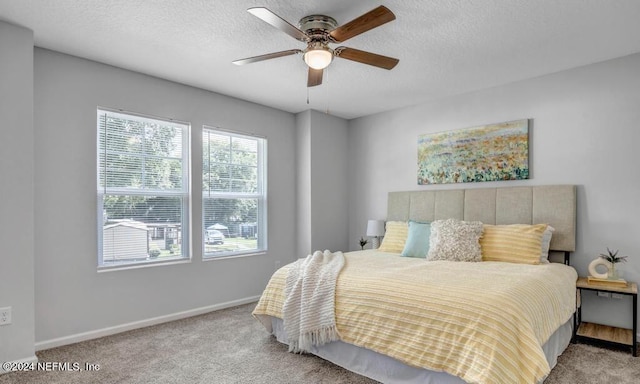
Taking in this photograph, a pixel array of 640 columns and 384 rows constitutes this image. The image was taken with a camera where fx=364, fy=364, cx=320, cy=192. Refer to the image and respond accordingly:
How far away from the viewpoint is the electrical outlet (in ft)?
8.68

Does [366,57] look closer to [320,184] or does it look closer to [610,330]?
[320,184]

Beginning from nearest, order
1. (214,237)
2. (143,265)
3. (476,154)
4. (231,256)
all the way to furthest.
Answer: (143,265)
(476,154)
(214,237)
(231,256)

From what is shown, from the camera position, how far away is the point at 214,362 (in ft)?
9.22

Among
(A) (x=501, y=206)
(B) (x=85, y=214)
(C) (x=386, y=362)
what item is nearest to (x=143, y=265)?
(B) (x=85, y=214)

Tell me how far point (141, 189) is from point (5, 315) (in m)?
1.47

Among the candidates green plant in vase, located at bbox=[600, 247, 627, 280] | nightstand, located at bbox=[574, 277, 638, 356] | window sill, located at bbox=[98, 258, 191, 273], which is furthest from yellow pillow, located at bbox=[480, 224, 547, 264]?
window sill, located at bbox=[98, 258, 191, 273]

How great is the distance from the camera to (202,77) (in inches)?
150

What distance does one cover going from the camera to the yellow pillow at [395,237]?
423cm

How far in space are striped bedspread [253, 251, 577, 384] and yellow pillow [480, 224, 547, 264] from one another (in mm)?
281

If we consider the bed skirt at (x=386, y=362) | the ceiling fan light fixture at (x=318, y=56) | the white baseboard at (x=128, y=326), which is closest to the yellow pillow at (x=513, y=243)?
the bed skirt at (x=386, y=362)

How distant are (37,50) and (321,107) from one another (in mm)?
3061

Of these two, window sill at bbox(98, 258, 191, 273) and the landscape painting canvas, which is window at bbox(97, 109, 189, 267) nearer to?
window sill at bbox(98, 258, 191, 273)

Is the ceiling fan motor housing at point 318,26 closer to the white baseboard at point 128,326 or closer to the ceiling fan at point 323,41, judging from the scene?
the ceiling fan at point 323,41

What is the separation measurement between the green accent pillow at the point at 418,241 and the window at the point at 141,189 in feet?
8.02
